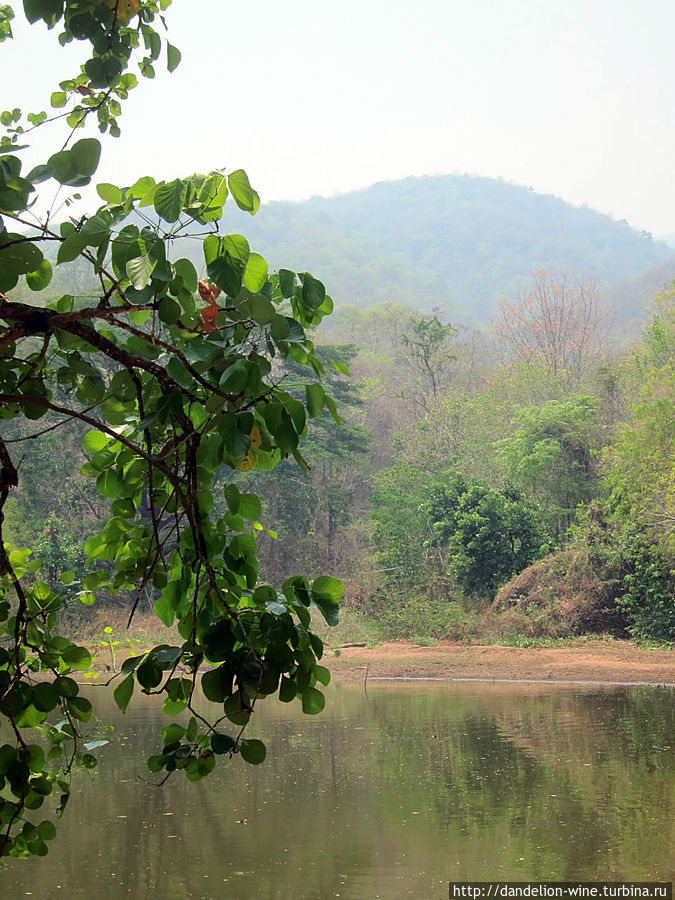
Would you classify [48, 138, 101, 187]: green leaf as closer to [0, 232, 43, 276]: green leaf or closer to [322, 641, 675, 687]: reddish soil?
[0, 232, 43, 276]: green leaf

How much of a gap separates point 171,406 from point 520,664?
54.9 ft

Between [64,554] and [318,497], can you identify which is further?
[318,497]

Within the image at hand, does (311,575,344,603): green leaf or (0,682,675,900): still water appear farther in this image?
(0,682,675,900): still water

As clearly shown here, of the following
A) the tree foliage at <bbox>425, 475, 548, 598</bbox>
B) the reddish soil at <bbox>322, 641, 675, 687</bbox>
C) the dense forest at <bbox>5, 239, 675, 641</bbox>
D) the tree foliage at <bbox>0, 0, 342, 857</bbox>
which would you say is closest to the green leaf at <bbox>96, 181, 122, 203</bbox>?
the tree foliage at <bbox>0, 0, 342, 857</bbox>

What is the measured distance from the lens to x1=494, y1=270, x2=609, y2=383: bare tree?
114 ft

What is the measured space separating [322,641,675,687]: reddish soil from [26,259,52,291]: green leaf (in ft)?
49.5

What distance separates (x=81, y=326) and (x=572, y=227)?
8819cm

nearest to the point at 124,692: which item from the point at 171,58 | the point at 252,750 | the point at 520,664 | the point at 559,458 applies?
the point at 252,750

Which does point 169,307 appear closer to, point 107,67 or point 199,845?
point 107,67

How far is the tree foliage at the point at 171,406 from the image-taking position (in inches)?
45.3

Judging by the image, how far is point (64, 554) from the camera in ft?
74.0

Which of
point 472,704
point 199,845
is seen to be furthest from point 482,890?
point 472,704

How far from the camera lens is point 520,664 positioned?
17094 millimetres

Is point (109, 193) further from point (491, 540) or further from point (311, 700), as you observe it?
point (491, 540)
